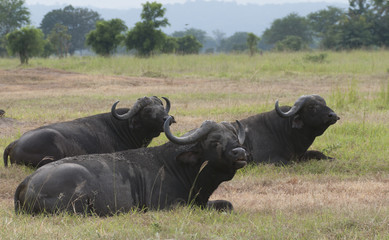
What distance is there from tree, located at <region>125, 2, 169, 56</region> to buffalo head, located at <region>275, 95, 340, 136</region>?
89.2ft

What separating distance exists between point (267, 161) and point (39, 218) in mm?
4695

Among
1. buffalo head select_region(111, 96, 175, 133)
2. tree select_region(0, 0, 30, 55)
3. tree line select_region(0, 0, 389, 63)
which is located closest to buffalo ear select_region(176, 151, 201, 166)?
buffalo head select_region(111, 96, 175, 133)

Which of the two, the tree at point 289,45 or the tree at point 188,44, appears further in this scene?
the tree at point 188,44

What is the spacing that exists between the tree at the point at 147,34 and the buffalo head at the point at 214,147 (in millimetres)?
29982

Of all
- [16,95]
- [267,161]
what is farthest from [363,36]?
[267,161]

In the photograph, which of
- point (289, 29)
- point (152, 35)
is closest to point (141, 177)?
point (152, 35)

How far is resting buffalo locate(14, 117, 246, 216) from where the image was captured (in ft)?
17.3

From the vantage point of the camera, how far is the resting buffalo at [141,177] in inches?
208

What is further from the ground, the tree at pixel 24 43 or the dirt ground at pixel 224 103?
the tree at pixel 24 43

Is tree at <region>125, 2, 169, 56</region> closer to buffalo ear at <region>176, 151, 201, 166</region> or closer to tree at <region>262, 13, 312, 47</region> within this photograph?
buffalo ear at <region>176, 151, 201, 166</region>

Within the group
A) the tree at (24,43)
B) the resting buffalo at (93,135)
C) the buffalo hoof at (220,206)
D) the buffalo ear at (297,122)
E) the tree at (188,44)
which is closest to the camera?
the buffalo hoof at (220,206)

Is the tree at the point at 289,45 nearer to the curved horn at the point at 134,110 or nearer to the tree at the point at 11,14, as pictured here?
the tree at the point at 11,14

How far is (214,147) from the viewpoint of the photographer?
18.8ft

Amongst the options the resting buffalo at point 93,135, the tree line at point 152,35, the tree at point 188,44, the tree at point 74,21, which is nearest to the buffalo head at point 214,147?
the resting buffalo at point 93,135
